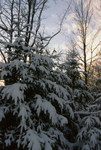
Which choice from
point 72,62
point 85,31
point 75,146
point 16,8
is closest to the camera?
point 75,146

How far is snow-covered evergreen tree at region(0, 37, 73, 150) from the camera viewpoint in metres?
2.83

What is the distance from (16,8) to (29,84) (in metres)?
8.67

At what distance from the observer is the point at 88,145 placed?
3785 mm

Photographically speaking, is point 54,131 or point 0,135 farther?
point 54,131

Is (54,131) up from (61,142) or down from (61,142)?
up

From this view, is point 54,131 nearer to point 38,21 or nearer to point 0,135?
point 0,135

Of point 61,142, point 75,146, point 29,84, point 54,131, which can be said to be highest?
point 29,84

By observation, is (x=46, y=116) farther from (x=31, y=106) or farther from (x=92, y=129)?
(x=92, y=129)

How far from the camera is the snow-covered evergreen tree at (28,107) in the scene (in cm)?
283

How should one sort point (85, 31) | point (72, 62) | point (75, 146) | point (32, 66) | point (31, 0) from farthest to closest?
1. point (85, 31)
2. point (31, 0)
3. point (72, 62)
4. point (75, 146)
5. point (32, 66)

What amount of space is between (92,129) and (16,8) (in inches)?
388

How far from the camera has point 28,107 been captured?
3.11 m

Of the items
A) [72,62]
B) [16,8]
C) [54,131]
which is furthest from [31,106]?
[16,8]

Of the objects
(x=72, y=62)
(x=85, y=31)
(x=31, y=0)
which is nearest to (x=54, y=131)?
(x=72, y=62)
